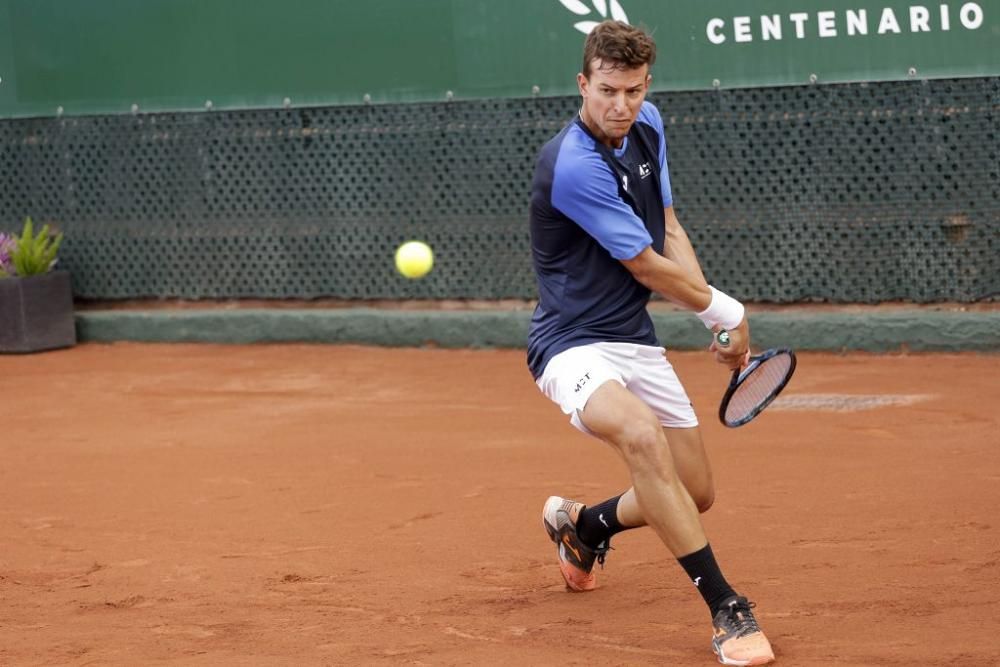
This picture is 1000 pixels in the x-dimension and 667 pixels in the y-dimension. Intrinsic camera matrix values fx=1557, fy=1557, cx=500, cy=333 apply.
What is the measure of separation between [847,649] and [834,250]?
547cm

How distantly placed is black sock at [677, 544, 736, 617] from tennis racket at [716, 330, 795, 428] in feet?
2.19

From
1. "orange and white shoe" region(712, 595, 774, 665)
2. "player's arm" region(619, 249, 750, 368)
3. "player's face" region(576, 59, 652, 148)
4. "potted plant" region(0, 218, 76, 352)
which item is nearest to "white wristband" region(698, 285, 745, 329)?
"player's arm" region(619, 249, 750, 368)

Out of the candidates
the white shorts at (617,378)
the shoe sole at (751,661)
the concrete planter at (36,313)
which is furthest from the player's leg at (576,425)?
the concrete planter at (36,313)

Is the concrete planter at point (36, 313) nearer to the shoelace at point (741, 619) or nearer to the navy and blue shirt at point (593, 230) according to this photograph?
the navy and blue shirt at point (593, 230)

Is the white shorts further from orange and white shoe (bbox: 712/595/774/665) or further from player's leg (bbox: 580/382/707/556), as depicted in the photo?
orange and white shoe (bbox: 712/595/774/665)

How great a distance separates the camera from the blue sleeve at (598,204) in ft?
13.8

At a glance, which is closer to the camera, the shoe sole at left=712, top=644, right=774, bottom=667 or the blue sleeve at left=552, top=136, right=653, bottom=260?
the shoe sole at left=712, top=644, right=774, bottom=667

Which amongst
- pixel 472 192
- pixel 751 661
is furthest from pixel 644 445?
pixel 472 192

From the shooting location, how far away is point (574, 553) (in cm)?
475

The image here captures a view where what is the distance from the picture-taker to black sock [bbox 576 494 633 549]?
4738 millimetres

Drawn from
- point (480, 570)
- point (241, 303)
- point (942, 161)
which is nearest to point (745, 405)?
point (480, 570)

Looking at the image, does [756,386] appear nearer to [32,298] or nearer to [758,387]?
[758,387]

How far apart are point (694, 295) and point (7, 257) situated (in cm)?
783

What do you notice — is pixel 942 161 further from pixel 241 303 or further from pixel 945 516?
pixel 241 303
